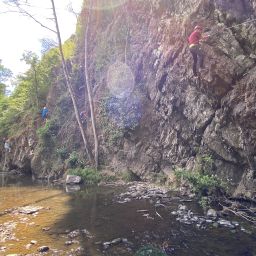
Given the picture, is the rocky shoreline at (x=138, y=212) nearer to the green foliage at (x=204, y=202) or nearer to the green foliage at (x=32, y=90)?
the green foliage at (x=204, y=202)

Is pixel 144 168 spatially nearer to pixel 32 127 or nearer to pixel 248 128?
pixel 248 128

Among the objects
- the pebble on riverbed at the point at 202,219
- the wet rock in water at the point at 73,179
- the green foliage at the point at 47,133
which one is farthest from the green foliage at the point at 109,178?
the pebble on riverbed at the point at 202,219

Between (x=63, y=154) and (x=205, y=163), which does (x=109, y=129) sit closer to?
(x=63, y=154)

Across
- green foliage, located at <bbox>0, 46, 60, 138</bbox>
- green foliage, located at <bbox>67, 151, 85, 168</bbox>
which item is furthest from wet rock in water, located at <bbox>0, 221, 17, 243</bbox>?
green foliage, located at <bbox>0, 46, 60, 138</bbox>

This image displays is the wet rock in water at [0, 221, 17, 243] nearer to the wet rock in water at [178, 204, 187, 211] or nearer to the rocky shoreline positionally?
the rocky shoreline

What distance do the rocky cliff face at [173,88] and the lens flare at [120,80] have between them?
0.25 ft

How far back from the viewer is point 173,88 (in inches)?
722

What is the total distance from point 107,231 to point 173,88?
10.0m

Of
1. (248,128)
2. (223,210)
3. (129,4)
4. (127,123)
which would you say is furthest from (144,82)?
(223,210)

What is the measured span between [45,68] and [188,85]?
19873 mm

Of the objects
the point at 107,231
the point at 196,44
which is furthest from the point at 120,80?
the point at 107,231

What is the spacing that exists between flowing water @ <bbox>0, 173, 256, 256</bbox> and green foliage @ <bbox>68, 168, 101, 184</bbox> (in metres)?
5.30

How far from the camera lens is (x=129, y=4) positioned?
26.1 m

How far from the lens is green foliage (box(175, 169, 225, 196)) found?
14.0m
